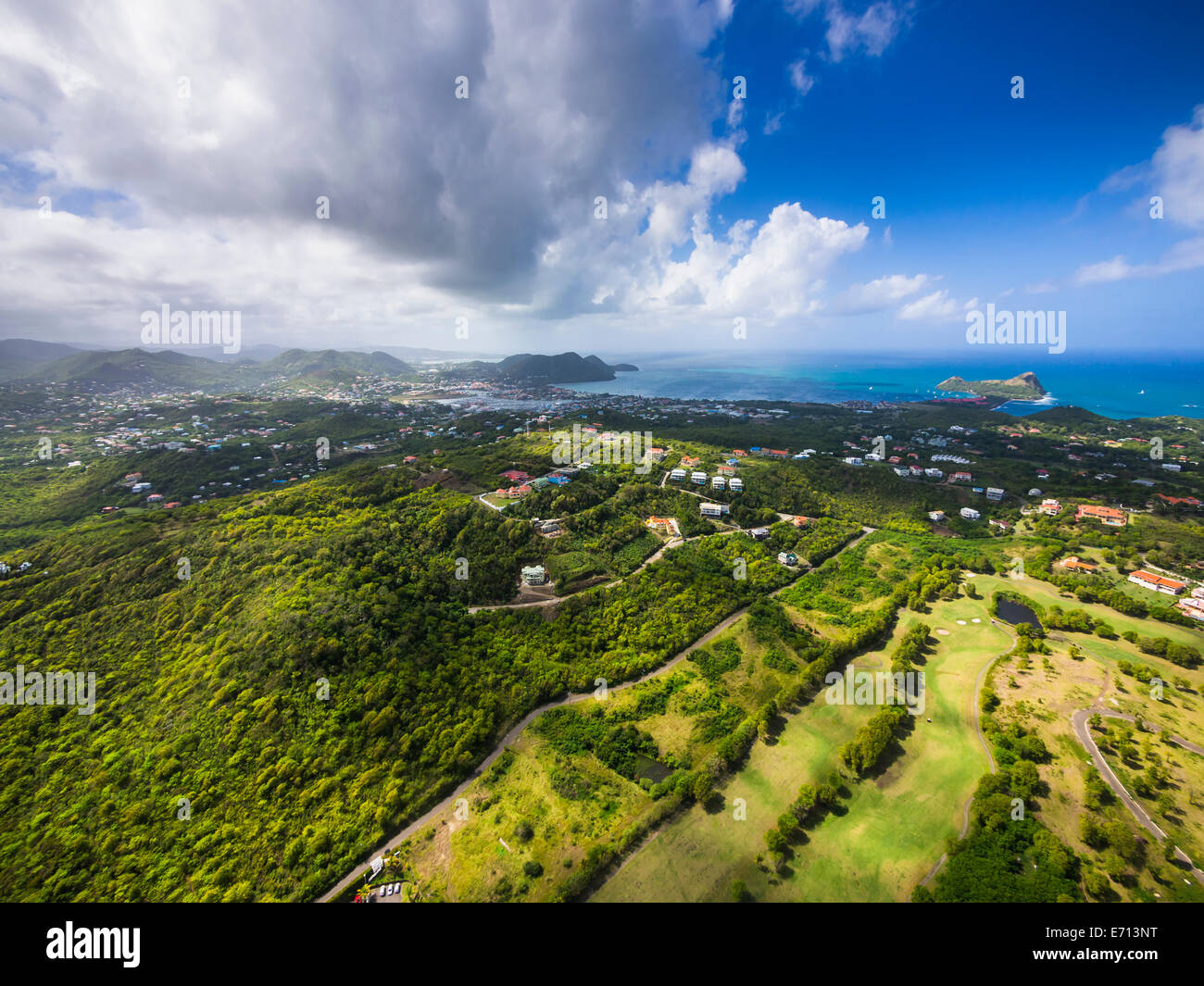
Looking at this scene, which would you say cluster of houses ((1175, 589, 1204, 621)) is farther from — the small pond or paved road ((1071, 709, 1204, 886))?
paved road ((1071, 709, 1204, 886))

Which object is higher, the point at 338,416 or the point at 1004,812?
the point at 338,416

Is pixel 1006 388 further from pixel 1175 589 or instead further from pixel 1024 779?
pixel 1024 779

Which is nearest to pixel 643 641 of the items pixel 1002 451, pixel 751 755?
pixel 751 755

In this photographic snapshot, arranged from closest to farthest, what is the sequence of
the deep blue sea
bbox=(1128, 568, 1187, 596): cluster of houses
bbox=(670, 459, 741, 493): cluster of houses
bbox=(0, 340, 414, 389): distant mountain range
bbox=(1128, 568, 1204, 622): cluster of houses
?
bbox=(1128, 568, 1204, 622): cluster of houses, bbox=(1128, 568, 1187, 596): cluster of houses, bbox=(670, 459, 741, 493): cluster of houses, the deep blue sea, bbox=(0, 340, 414, 389): distant mountain range

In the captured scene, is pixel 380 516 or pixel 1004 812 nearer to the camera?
pixel 1004 812

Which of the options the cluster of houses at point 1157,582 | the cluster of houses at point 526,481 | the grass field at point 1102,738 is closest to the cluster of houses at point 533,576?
the cluster of houses at point 526,481

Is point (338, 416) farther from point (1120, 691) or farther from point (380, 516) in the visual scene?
point (1120, 691)

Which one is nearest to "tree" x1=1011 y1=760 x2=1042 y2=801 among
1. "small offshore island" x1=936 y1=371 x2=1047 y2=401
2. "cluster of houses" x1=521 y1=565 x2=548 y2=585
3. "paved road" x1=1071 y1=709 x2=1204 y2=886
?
"paved road" x1=1071 y1=709 x2=1204 y2=886
